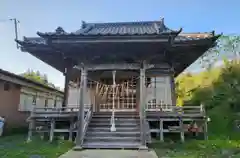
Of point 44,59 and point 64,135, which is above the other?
point 44,59

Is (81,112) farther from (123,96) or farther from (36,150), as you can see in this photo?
(123,96)

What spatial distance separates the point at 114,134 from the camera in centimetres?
670

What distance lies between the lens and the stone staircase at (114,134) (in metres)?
6.12

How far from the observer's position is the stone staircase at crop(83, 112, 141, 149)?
6.12 m

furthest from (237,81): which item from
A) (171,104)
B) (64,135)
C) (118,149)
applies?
(64,135)

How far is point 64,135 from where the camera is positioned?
26.6ft

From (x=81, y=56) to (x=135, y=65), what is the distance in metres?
1.77

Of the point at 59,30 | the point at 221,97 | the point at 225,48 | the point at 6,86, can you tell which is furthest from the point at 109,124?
the point at 225,48

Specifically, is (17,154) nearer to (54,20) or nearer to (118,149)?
(118,149)

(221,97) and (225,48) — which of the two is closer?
(221,97)

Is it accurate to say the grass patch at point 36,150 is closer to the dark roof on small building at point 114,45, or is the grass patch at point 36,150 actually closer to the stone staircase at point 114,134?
the stone staircase at point 114,134

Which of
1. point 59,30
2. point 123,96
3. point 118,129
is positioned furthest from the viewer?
point 123,96

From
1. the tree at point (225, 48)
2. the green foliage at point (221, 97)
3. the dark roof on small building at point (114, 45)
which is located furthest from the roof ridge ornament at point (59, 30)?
the tree at point (225, 48)

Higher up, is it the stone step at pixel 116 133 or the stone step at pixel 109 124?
the stone step at pixel 109 124
